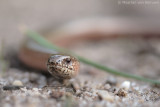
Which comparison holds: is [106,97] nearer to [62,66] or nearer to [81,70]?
[62,66]

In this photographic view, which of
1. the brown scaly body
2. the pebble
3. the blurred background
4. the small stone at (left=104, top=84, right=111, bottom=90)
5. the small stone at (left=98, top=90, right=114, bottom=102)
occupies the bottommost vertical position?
the small stone at (left=104, top=84, right=111, bottom=90)

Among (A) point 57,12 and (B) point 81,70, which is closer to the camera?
(B) point 81,70

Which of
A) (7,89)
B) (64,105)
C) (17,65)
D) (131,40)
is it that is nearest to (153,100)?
(64,105)

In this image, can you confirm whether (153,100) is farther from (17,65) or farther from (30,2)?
(30,2)

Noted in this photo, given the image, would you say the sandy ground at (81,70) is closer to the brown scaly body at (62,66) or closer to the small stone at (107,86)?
the small stone at (107,86)

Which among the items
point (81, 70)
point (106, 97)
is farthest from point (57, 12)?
point (106, 97)

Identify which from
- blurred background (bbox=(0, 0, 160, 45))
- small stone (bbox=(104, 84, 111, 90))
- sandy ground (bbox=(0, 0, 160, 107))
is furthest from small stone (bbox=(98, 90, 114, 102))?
blurred background (bbox=(0, 0, 160, 45))

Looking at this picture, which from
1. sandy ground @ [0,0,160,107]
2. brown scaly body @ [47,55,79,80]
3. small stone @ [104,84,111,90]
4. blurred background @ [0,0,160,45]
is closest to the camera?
sandy ground @ [0,0,160,107]

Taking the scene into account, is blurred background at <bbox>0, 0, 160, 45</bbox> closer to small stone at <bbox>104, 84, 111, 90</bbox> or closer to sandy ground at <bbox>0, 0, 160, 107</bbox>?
sandy ground at <bbox>0, 0, 160, 107</bbox>

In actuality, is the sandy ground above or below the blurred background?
below
